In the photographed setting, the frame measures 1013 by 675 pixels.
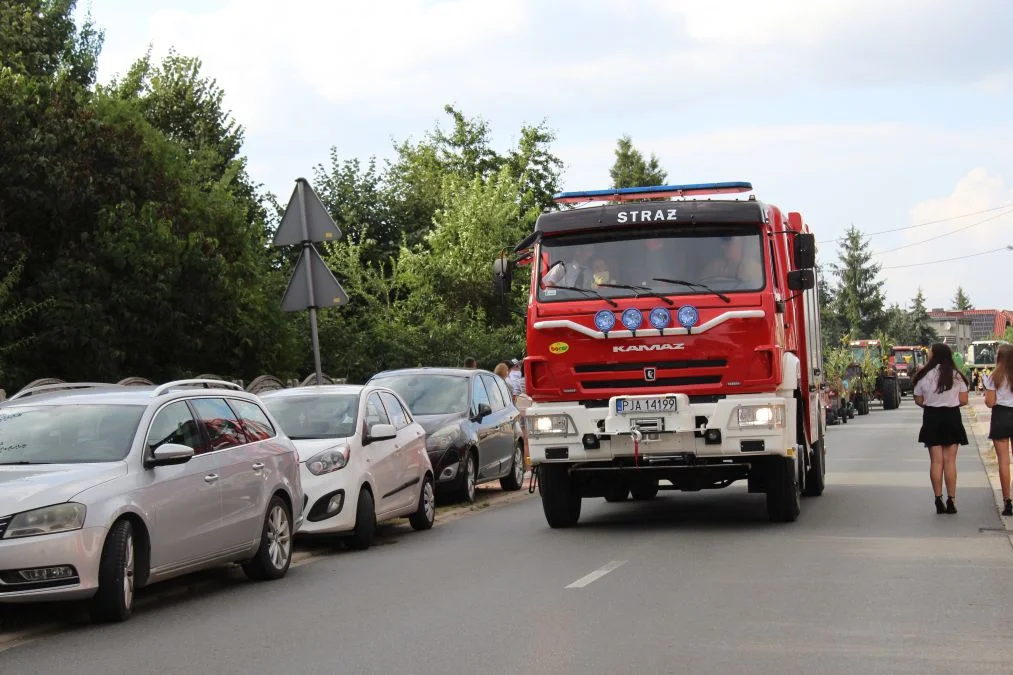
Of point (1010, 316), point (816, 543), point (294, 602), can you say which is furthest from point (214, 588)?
point (1010, 316)

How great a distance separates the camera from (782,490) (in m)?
14.6

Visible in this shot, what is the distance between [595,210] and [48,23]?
24.6 m

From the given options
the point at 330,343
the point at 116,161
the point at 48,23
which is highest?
the point at 48,23

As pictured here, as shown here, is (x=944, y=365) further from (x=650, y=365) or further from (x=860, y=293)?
(x=860, y=293)

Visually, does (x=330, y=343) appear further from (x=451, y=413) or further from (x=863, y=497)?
(x=863, y=497)

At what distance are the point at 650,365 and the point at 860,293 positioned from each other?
421 feet

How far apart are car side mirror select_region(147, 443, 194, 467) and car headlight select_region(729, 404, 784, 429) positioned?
5484 millimetres

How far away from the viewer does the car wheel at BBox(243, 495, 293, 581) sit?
11750 mm

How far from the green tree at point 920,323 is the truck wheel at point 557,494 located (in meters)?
133

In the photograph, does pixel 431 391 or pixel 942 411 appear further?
pixel 431 391

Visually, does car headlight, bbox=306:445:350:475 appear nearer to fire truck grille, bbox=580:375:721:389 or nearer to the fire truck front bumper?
the fire truck front bumper

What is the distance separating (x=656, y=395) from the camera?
1384 centimetres

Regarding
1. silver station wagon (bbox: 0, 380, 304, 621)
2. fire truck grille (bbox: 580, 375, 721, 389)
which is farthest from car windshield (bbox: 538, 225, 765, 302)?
silver station wagon (bbox: 0, 380, 304, 621)

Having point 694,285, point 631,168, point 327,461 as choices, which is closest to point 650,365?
point 694,285
